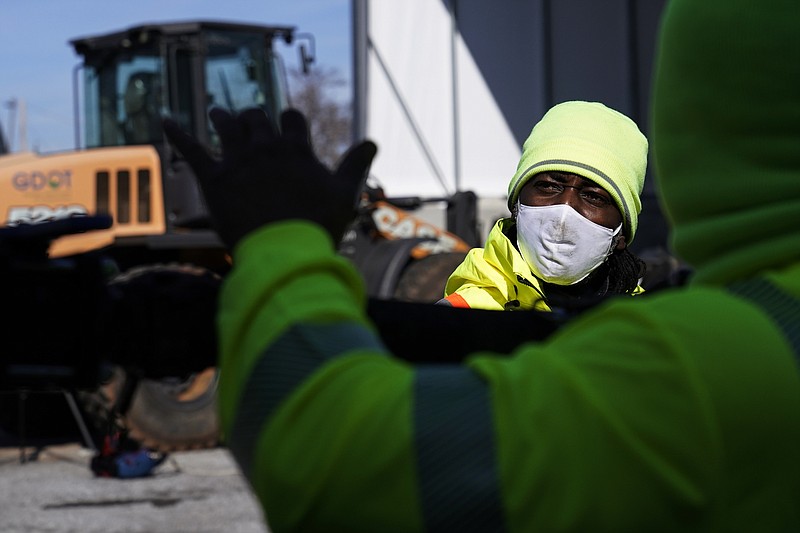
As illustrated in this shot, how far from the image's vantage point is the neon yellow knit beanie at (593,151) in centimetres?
309

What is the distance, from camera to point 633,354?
1070 mm

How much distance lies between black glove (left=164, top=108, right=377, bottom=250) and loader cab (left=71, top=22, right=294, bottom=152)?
9.38 meters

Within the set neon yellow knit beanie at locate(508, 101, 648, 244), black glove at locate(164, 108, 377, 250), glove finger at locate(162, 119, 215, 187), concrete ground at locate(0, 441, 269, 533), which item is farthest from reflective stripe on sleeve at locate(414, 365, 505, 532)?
concrete ground at locate(0, 441, 269, 533)

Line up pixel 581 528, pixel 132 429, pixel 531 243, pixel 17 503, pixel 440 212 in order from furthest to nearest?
pixel 440 212
pixel 132 429
pixel 17 503
pixel 531 243
pixel 581 528

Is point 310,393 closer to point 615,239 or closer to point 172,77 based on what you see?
point 615,239

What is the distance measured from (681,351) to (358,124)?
12.8 m

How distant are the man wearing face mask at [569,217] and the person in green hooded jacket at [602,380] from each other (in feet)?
6.00

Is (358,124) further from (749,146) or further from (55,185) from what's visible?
(749,146)

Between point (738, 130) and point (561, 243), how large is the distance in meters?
2.03

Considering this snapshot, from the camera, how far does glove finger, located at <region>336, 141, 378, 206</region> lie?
1.31m

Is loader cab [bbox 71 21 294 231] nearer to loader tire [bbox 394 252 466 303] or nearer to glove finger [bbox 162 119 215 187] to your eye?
loader tire [bbox 394 252 466 303]

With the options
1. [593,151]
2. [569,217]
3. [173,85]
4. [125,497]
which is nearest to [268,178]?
[593,151]

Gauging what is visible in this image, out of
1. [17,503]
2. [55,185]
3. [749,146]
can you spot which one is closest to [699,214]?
[749,146]

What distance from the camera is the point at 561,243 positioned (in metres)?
3.20
